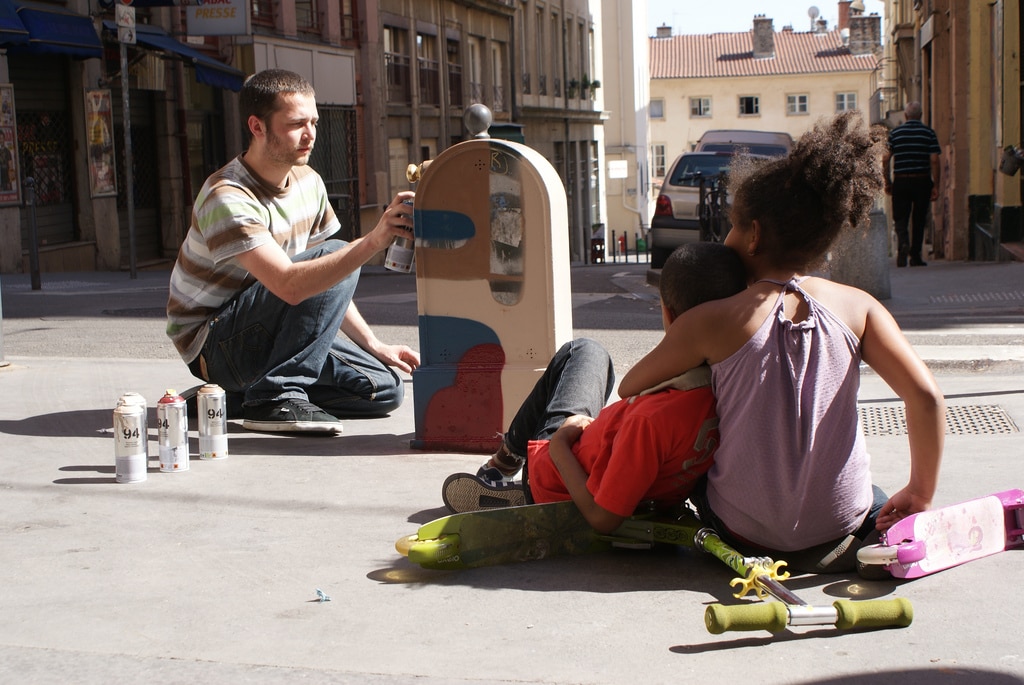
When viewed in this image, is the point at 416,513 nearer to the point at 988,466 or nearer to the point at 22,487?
the point at 22,487

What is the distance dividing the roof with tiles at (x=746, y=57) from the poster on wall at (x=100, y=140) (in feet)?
212

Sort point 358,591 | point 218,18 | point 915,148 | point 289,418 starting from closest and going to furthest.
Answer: point 358,591
point 289,418
point 915,148
point 218,18

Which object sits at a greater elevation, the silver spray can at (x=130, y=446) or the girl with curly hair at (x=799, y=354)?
the girl with curly hair at (x=799, y=354)

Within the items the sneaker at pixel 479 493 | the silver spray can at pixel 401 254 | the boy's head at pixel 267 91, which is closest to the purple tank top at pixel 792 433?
the sneaker at pixel 479 493

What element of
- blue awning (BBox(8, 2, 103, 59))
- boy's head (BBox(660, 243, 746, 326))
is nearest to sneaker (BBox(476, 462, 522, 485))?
boy's head (BBox(660, 243, 746, 326))

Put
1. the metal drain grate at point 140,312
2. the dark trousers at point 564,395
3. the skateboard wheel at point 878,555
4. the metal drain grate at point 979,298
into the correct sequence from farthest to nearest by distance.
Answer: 1. the metal drain grate at point 140,312
2. the metal drain grate at point 979,298
3. the dark trousers at point 564,395
4. the skateboard wheel at point 878,555

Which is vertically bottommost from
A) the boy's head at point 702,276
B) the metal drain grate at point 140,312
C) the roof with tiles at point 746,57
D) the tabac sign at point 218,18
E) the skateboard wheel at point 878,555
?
the skateboard wheel at point 878,555

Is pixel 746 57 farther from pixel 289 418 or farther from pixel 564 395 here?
pixel 564 395

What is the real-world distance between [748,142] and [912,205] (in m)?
7.08

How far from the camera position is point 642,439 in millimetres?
3291

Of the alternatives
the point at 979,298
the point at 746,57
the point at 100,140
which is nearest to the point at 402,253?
the point at 979,298

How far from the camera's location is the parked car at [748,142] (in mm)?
19891

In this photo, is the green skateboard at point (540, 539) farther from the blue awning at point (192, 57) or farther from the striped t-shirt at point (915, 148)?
the blue awning at point (192, 57)

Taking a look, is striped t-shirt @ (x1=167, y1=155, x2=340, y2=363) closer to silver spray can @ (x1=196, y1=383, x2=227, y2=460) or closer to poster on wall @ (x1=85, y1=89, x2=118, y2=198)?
silver spray can @ (x1=196, y1=383, x2=227, y2=460)
